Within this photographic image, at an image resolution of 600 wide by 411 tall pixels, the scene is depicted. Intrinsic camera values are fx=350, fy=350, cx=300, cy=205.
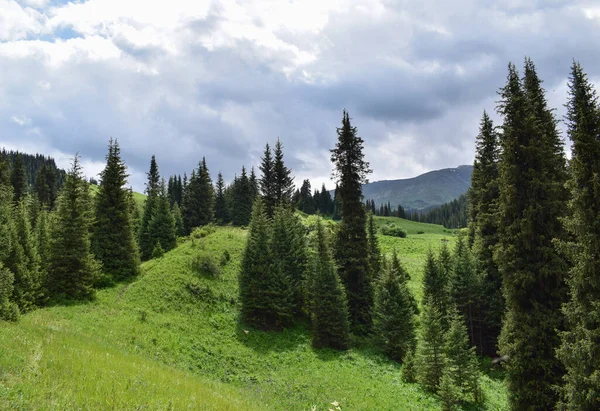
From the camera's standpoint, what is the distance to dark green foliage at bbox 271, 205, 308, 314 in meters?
33.7

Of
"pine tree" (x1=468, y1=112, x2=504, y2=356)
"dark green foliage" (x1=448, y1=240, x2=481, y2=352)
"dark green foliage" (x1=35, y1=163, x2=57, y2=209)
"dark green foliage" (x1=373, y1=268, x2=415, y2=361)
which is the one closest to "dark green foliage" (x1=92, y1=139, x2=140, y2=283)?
"dark green foliage" (x1=373, y1=268, x2=415, y2=361)

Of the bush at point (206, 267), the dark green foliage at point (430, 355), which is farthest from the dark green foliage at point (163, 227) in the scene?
the dark green foliage at point (430, 355)

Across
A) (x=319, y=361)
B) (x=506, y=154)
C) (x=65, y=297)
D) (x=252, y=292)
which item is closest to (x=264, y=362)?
(x=319, y=361)

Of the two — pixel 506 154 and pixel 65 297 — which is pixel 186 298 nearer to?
pixel 65 297

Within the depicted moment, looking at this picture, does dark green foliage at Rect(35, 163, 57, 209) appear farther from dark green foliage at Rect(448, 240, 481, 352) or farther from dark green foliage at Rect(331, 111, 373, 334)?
dark green foliage at Rect(448, 240, 481, 352)

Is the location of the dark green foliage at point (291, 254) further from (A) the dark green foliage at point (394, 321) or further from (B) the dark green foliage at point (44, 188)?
(B) the dark green foliage at point (44, 188)

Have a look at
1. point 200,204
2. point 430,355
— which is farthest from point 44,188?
point 430,355

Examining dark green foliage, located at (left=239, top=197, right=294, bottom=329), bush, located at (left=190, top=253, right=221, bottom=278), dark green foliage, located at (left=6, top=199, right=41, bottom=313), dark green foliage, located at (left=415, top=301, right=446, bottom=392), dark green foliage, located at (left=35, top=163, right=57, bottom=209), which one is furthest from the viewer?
dark green foliage, located at (left=35, top=163, right=57, bottom=209)

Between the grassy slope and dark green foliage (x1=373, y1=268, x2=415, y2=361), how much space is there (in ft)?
4.86

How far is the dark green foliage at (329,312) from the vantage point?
93.8 feet

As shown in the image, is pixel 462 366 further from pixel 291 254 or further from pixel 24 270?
pixel 24 270

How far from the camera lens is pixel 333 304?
28953mm

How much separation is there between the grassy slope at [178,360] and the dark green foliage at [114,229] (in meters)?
2.65

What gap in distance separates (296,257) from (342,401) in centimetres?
1764
